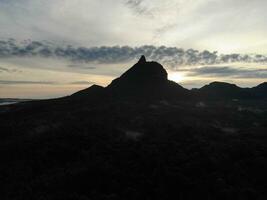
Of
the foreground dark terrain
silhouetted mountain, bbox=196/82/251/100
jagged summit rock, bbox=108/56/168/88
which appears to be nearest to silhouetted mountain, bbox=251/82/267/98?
silhouetted mountain, bbox=196/82/251/100

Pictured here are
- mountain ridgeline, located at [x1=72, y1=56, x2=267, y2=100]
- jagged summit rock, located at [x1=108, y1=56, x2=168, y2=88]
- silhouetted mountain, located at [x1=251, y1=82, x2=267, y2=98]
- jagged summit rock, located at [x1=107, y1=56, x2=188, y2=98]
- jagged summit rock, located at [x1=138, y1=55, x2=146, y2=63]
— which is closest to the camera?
mountain ridgeline, located at [x1=72, y1=56, x2=267, y2=100]

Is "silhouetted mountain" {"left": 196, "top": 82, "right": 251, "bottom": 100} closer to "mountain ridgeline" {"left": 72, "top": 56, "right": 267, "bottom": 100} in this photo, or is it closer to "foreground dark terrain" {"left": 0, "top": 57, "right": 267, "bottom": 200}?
"mountain ridgeline" {"left": 72, "top": 56, "right": 267, "bottom": 100}

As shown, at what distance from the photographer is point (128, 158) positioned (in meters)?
38.4

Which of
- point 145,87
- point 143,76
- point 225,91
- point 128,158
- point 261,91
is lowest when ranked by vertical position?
point 261,91

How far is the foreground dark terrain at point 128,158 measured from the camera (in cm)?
2927

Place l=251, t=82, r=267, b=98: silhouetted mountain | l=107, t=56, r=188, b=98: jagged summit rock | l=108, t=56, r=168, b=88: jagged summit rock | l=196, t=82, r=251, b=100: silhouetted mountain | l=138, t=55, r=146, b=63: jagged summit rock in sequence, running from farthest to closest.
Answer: l=251, t=82, r=267, b=98: silhouetted mountain, l=196, t=82, r=251, b=100: silhouetted mountain, l=138, t=55, r=146, b=63: jagged summit rock, l=108, t=56, r=168, b=88: jagged summit rock, l=107, t=56, r=188, b=98: jagged summit rock

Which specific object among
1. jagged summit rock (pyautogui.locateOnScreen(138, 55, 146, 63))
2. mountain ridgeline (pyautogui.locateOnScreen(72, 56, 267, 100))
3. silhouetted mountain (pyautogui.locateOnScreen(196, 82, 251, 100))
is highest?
jagged summit rock (pyautogui.locateOnScreen(138, 55, 146, 63))

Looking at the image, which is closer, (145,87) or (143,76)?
(145,87)

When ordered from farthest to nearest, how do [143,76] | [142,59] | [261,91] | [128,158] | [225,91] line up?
[261,91] → [225,91] → [142,59] → [143,76] → [128,158]

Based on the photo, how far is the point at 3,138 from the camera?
Answer: 49344 millimetres

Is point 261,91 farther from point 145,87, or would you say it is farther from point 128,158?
point 128,158

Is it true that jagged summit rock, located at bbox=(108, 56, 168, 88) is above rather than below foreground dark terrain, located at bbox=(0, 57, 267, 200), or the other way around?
above

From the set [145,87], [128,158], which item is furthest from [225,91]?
[128,158]

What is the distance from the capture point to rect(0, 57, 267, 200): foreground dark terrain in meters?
29.3
